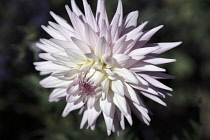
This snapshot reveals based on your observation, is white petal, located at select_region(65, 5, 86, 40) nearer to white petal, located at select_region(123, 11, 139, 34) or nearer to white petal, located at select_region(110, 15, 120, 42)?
white petal, located at select_region(110, 15, 120, 42)

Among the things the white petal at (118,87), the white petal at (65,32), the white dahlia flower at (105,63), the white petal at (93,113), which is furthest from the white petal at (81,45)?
the white petal at (93,113)

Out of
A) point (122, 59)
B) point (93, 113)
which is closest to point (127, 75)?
point (122, 59)

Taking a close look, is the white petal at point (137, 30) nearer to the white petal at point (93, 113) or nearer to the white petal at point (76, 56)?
the white petal at point (76, 56)

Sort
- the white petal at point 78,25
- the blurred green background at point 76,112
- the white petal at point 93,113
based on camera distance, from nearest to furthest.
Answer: the white petal at point 78,25, the white petal at point 93,113, the blurred green background at point 76,112

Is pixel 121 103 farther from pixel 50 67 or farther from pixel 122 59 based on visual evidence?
pixel 50 67

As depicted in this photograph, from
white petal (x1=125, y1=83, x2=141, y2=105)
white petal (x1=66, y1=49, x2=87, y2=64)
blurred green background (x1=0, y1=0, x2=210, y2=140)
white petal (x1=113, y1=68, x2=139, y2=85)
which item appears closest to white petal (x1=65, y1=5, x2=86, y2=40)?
white petal (x1=66, y1=49, x2=87, y2=64)

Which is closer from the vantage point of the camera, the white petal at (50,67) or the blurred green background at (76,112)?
the white petal at (50,67)
